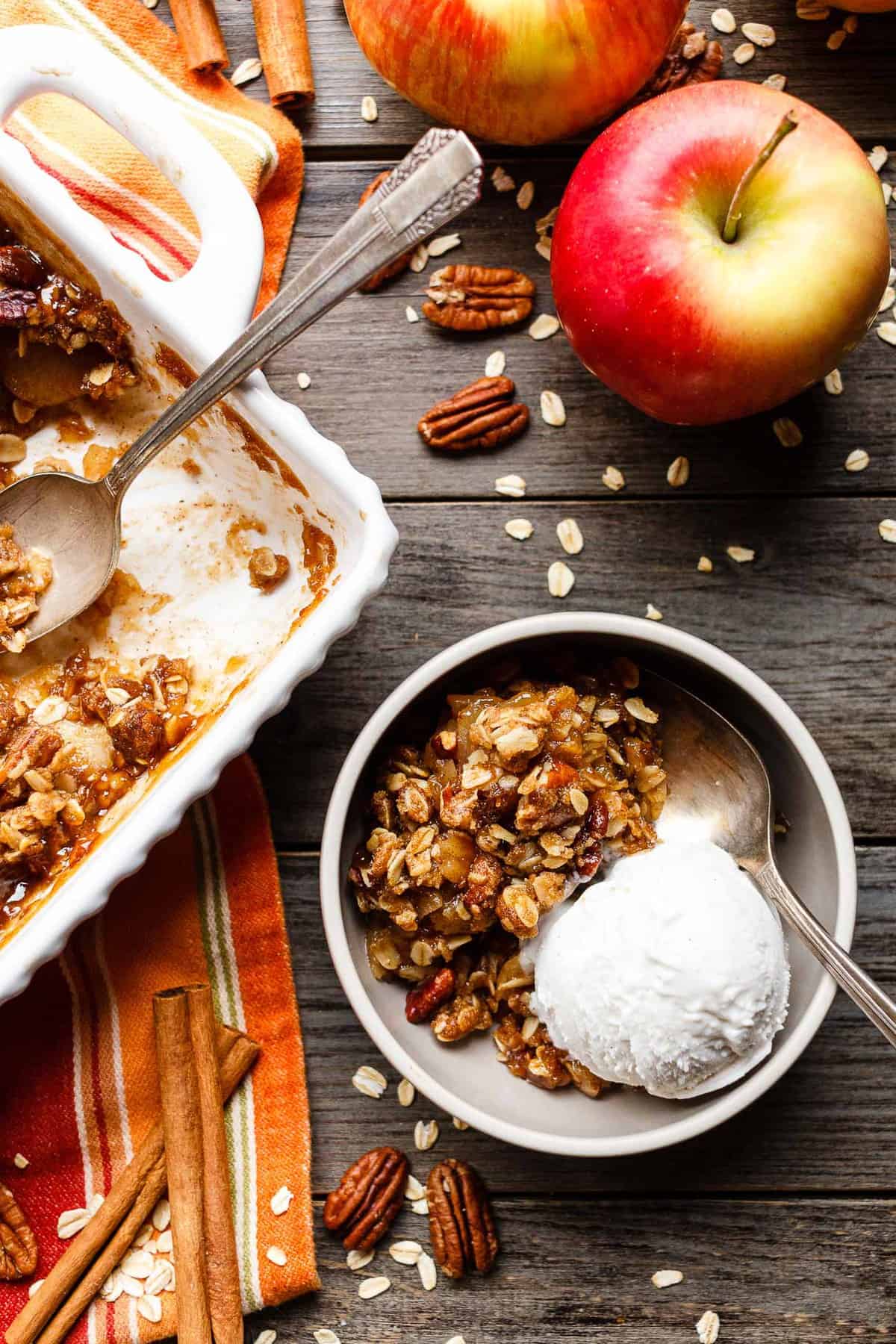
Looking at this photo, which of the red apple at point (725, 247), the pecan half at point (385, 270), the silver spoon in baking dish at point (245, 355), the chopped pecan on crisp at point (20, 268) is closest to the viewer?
the silver spoon in baking dish at point (245, 355)

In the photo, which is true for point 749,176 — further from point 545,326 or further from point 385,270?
point 385,270

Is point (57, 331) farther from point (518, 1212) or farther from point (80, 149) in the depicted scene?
point (518, 1212)

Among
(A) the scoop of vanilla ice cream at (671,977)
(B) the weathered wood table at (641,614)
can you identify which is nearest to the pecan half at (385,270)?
(B) the weathered wood table at (641,614)

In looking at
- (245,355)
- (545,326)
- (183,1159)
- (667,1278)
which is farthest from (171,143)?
(667,1278)

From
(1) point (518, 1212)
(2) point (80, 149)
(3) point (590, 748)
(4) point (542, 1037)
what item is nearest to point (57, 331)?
(2) point (80, 149)

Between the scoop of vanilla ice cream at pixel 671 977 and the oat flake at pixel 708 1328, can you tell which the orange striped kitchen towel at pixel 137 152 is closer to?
the scoop of vanilla ice cream at pixel 671 977
